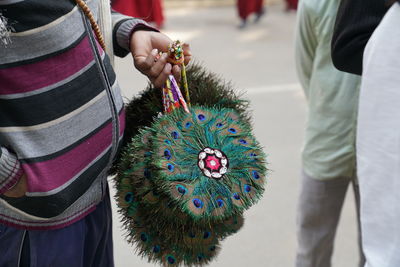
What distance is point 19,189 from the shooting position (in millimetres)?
1044

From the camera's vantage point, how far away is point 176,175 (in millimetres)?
1074

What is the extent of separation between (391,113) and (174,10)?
7.51 m

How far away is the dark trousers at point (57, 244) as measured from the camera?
43.8 inches

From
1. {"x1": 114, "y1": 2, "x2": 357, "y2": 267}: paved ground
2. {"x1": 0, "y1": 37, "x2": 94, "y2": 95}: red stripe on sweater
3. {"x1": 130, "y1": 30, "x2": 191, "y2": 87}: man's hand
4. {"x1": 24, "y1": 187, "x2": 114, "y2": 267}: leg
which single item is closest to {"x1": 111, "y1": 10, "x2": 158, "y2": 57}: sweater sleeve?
{"x1": 130, "y1": 30, "x2": 191, "y2": 87}: man's hand

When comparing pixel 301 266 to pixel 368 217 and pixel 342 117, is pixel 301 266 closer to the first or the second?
pixel 342 117

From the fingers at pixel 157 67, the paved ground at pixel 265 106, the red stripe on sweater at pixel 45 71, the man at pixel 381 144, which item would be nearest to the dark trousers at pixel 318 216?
the paved ground at pixel 265 106

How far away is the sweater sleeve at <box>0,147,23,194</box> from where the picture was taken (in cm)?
99

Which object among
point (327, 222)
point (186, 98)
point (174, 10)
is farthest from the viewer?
point (174, 10)

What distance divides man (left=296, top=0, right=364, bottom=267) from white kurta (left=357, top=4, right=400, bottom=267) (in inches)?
25.1

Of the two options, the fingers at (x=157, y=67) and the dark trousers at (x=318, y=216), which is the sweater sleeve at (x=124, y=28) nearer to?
the fingers at (x=157, y=67)

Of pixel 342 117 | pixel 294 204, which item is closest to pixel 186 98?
pixel 342 117

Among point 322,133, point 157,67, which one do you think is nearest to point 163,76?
point 157,67

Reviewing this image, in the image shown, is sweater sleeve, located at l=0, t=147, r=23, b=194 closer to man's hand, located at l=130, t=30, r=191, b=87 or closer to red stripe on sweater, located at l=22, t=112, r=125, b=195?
red stripe on sweater, located at l=22, t=112, r=125, b=195

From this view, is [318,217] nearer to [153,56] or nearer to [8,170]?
[153,56]
